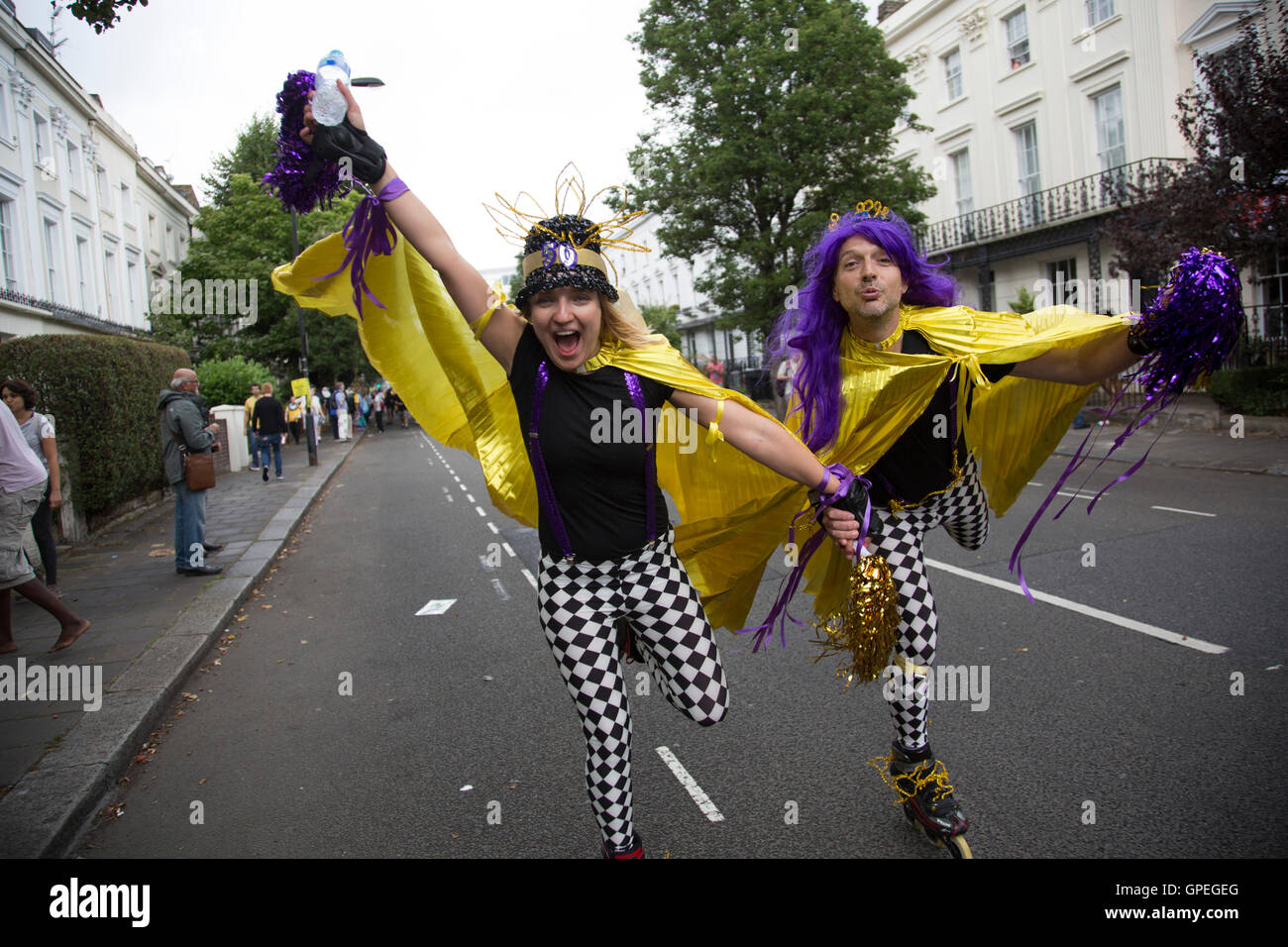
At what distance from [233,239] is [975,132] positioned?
1028 inches

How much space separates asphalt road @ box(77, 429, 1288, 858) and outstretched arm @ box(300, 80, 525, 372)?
186 cm

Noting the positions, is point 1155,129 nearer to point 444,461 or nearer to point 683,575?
point 444,461

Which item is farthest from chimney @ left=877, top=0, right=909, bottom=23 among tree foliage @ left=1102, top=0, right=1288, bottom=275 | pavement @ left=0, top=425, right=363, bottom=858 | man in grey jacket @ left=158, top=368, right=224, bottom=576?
man in grey jacket @ left=158, top=368, right=224, bottom=576

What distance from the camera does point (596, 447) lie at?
8.41 feet

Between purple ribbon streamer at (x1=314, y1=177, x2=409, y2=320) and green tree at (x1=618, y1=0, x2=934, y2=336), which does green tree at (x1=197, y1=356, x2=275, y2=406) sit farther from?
purple ribbon streamer at (x1=314, y1=177, x2=409, y2=320)

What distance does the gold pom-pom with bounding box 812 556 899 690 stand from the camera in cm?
292

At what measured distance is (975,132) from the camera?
2472 centimetres

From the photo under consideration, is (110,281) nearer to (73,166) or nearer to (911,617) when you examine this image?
(73,166)

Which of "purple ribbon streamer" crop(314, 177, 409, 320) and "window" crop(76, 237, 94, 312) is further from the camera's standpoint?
"window" crop(76, 237, 94, 312)

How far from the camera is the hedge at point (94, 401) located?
33.4 ft

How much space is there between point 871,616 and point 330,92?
2313mm

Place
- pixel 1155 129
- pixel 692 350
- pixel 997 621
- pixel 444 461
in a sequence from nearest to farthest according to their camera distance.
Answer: pixel 997 621 < pixel 1155 129 < pixel 444 461 < pixel 692 350
